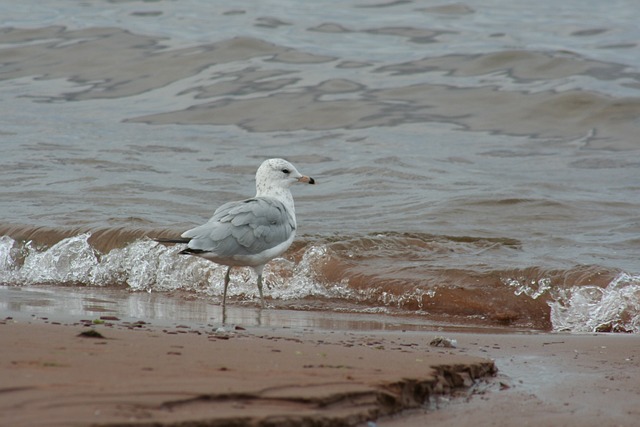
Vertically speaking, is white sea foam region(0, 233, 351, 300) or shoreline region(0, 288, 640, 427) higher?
shoreline region(0, 288, 640, 427)

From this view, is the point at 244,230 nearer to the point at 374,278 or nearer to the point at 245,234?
the point at 245,234

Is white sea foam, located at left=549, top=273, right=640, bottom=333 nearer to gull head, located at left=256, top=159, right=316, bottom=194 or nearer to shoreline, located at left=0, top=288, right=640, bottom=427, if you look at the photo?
shoreline, located at left=0, top=288, right=640, bottom=427

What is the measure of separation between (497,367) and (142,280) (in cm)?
481

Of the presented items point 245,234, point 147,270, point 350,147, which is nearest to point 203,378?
point 245,234

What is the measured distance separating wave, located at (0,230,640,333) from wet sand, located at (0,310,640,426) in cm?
211

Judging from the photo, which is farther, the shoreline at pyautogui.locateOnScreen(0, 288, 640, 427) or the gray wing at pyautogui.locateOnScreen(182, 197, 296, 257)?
the gray wing at pyautogui.locateOnScreen(182, 197, 296, 257)

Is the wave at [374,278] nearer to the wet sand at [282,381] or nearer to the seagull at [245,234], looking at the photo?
the seagull at [245,234]

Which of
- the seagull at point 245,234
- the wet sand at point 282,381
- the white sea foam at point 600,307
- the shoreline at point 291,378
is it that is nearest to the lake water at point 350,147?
the white sea foam at point 600,307

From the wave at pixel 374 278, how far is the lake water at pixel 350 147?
0.02m

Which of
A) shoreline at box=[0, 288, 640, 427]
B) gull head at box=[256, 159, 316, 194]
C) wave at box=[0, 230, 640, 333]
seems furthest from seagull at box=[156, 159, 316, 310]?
shoreline at box=[0, 288, 640, 427]

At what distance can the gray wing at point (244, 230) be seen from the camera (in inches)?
262

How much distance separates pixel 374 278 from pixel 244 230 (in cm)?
151

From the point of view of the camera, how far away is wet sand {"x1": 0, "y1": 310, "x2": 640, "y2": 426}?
2.93m

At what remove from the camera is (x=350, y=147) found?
14273 millimetres
